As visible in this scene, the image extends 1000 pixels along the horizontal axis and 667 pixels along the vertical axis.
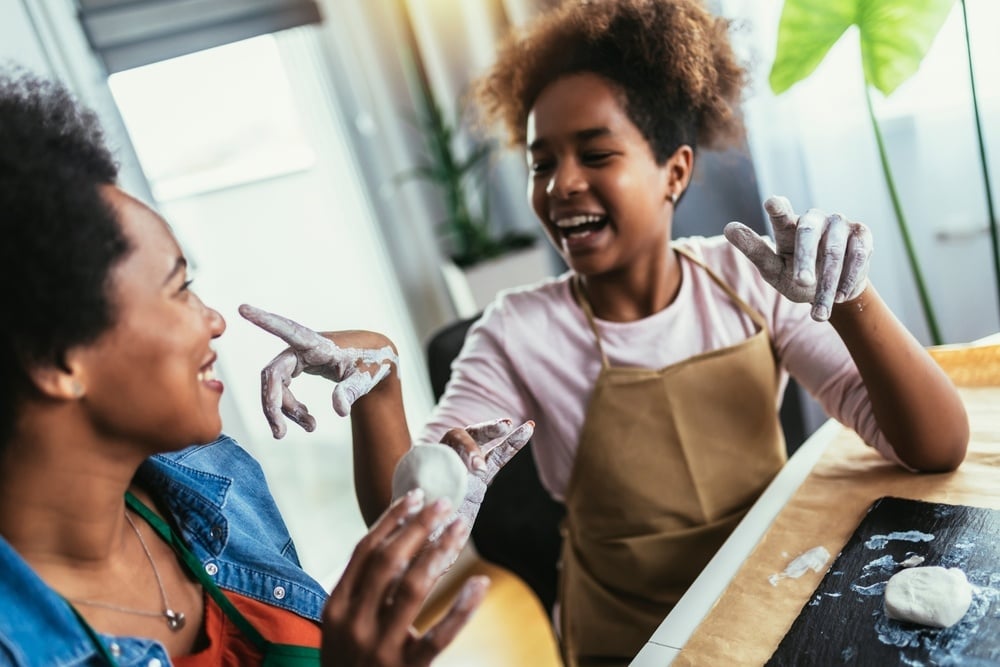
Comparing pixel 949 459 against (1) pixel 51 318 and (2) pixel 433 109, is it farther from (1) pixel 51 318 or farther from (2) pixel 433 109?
(2) pixel 433 109

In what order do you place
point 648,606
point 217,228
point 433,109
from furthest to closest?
point 433,109 → point 217,228 → point 648,606

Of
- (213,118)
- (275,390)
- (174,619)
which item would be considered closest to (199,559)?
(174,619)

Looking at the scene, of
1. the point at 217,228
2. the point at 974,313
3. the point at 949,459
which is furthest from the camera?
the point at 217,228

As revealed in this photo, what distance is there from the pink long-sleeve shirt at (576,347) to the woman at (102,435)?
48 cm

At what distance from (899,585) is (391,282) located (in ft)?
6.30

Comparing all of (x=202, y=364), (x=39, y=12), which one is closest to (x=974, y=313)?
(x=202, y=364)

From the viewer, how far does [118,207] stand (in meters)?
0.70

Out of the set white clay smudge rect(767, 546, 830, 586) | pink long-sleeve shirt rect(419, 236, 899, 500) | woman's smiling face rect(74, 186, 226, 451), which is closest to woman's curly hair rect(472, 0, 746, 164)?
pink long-sleeve shirt rect(419, 236, 899, 500)

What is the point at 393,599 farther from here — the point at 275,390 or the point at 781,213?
the point at 781,213

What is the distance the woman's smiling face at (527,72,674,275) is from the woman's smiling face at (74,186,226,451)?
2.04 feet

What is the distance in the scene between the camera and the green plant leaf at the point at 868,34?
4.64ft

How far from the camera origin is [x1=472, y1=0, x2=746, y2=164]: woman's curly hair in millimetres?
1235

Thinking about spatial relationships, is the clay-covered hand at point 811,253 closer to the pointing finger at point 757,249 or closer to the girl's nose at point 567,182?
the pointing finger at point 757,249

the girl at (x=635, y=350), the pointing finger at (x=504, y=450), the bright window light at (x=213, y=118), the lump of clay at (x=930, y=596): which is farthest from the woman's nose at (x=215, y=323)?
the bright window light at (x=213, y=118)
